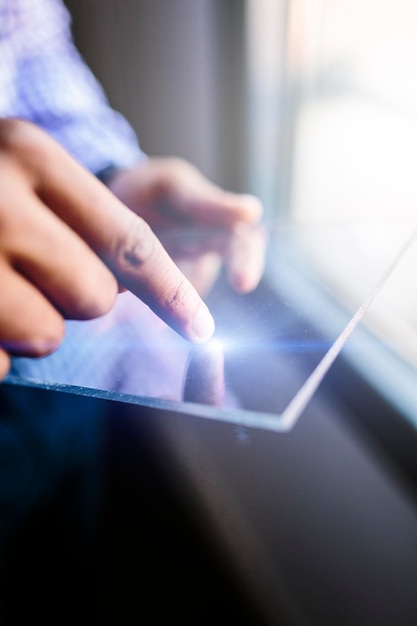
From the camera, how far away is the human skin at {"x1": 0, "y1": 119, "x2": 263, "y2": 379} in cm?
36

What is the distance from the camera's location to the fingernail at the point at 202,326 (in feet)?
1.22

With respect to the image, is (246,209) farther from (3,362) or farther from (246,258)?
(3,362)

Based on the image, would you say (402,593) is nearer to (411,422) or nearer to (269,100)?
(411,422)

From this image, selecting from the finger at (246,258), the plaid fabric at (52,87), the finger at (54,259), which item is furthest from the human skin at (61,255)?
the plaid fabric at (52,87)

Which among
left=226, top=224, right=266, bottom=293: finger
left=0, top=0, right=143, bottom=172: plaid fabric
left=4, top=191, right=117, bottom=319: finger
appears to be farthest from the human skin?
left=0, top=0, right=143, bottom=172: plaid fabric

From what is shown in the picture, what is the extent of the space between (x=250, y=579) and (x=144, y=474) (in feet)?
0.48

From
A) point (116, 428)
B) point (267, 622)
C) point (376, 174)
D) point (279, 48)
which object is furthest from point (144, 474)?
point (279, 48)

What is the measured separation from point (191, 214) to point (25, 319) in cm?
34

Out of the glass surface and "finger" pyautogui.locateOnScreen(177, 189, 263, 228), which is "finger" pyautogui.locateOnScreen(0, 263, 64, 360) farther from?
"finger" pyautogui.locateOnScreen(177, 189, 263, 228)

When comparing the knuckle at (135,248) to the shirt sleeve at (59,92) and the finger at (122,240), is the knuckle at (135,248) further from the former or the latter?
the shirt sleeve at (59,92)

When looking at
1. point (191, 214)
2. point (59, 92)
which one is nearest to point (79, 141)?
point (59, 92)

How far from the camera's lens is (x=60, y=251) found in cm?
36

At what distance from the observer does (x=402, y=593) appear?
0.40 metres

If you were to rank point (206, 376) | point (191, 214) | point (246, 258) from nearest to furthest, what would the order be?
point (206, 376) → point (246, 258) → point (191, 214)
